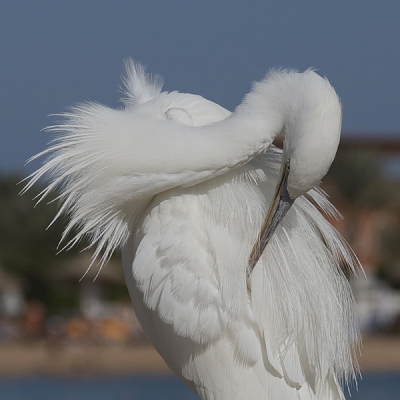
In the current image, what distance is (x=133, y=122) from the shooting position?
9.77ft

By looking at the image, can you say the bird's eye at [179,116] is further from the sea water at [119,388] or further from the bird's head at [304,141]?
the sea water at [119,388]

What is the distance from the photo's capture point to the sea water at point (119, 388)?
1320cm

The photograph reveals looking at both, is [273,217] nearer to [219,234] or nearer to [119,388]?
[219,234]

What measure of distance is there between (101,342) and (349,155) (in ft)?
22.8

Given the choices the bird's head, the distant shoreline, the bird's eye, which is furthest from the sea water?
the bird's head

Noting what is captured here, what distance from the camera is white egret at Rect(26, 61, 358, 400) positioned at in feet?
9.48

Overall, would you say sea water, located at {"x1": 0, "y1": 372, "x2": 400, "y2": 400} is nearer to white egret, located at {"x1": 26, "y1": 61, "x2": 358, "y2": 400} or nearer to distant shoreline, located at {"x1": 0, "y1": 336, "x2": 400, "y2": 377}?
distant shoreline, located at {"x1": 0, "y1": 336, "x2": 400, "y2": 377}

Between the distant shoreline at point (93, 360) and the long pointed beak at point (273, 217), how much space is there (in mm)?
13512

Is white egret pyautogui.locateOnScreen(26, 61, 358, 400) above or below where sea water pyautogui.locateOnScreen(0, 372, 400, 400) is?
above

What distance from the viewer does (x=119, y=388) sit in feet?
46.7

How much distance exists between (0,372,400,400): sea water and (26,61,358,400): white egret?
9832 millimetres

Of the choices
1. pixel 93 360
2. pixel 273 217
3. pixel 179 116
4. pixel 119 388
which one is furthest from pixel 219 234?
pixel 93 360

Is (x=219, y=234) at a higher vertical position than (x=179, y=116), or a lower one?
lower

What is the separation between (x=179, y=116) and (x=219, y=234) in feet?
1.47
